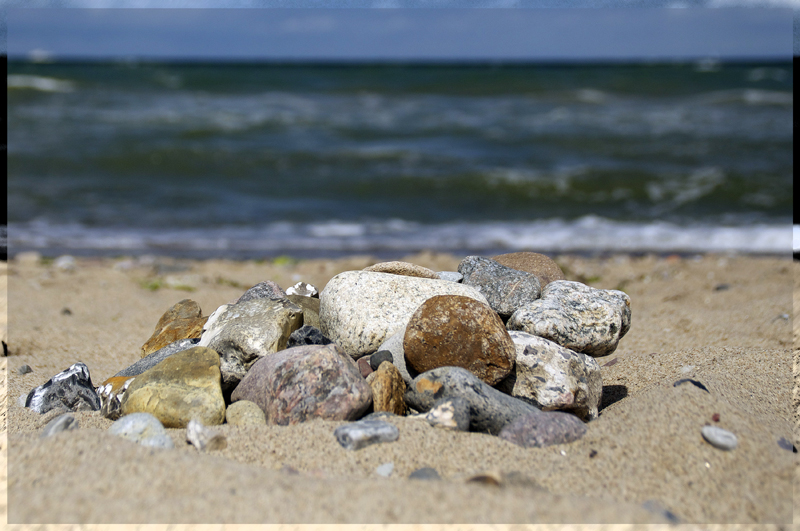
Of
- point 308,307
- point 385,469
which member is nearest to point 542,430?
point 385,469

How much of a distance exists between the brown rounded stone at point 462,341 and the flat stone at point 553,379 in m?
0.07

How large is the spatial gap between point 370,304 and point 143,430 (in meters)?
0.97

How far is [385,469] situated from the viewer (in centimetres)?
170

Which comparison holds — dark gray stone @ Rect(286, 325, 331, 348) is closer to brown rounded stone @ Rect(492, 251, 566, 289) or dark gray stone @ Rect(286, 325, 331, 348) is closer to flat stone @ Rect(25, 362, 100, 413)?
flat stone @ Rect(25, 362, 100, 413)

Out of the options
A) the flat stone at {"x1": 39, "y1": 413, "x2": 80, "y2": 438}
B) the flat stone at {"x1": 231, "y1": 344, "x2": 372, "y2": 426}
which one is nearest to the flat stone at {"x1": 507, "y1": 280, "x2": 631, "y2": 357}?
the flat stone at {"x1": 231, "y1": 344, "x2": 372, "y2": 426}

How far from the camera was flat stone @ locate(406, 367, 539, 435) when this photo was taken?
1960 millimetres

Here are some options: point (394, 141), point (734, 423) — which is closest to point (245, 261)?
point (734, 423)

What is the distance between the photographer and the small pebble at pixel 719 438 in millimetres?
1713

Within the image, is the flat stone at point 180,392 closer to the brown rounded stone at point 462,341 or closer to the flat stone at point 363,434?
the flat stone at point 363,434

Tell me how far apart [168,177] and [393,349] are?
335 inches

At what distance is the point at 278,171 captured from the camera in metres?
9.88

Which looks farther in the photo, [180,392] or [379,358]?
[379,358]

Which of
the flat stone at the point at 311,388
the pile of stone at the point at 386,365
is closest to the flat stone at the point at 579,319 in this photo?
the pile of stone at the point at 386,365

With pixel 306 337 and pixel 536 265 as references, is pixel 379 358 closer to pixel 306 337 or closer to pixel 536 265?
pixel 306 337
